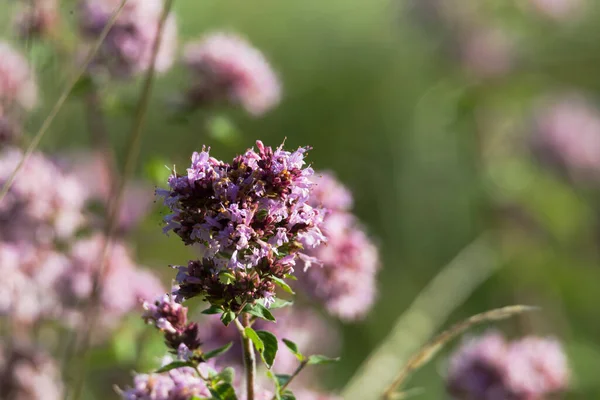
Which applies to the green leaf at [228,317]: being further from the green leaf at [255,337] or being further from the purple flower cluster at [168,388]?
the purple flower cluster at [168,388]

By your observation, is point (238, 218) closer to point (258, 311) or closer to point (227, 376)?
point (258, 311)

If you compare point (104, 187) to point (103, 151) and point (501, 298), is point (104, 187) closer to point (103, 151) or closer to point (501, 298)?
point (103, 151)

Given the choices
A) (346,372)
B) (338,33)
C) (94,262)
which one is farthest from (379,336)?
(338,33)

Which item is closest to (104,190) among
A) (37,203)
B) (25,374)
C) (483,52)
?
(37,203)

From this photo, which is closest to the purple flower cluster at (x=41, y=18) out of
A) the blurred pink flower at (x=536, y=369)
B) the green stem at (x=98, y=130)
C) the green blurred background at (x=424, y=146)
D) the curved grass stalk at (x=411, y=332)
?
the green blurred background at (x=424, y=146)

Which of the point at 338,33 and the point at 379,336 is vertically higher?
the point at 338,33

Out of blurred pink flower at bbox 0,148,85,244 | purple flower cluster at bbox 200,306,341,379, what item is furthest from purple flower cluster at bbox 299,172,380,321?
blurred pink flower at bbox 0,148,85,244

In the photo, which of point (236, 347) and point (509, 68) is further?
point (509, 68)
